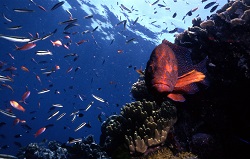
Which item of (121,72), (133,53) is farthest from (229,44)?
(121,72)

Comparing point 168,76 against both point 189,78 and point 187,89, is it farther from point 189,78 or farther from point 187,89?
point 187,89

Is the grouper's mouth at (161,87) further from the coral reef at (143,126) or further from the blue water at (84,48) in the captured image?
the blue water at (84,48)

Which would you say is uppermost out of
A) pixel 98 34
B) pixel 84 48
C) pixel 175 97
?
pixel 175 97

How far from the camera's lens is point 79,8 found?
99.0 feet

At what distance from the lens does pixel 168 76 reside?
2307 millimetres

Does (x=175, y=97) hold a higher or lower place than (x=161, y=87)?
lower

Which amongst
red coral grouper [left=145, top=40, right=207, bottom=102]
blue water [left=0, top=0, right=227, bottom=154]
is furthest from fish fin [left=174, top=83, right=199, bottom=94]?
blue water [left=0, top=0, right=227, bottom=154]

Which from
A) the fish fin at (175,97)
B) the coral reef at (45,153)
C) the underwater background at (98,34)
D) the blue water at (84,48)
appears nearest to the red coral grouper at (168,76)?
the fish fin at (175,97)

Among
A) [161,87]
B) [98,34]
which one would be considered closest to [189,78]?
[161,87]

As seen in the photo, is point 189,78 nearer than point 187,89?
Yes

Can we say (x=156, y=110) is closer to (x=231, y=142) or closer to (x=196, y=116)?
(x=196, y=116)

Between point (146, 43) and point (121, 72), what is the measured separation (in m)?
12.1

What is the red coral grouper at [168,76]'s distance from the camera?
223 centimetres

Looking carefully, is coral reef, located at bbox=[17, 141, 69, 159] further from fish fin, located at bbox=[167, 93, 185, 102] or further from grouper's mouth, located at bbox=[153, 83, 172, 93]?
grouper's mouth, located at bbox=[153, 83, 172, 93]
